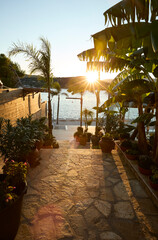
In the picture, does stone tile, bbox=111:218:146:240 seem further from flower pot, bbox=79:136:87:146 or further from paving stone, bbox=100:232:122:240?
flower pot, bbox=79:136:87:146

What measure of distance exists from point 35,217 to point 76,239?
970 mm

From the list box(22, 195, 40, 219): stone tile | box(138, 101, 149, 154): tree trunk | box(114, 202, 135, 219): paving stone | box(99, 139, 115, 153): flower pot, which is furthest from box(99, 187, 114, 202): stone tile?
box(99, 139, 115, 153): flower pot

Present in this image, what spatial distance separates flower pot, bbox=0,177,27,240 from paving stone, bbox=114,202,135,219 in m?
2.04

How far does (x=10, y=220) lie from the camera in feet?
8.32

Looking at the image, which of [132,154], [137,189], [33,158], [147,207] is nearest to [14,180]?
[33,158]

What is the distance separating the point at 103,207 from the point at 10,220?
6.59ft

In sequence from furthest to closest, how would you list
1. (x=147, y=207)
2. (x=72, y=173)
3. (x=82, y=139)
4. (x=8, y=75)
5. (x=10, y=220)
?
(x=8, y=75)
(x=82, y=139)
(x=72, y=173)
(x=147, y=207)
(x=10, y=220)

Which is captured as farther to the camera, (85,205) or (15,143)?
(15,143)

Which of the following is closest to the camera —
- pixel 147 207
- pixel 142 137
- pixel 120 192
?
pixel 147 207

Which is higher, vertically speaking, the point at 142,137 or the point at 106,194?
the point at 142,137

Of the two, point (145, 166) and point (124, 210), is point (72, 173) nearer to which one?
point (124, 210)

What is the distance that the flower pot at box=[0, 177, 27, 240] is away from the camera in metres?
2.41

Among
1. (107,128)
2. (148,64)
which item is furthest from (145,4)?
(107,128)

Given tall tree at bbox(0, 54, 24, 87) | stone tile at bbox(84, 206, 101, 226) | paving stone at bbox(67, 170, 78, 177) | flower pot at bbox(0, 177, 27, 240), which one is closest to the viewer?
flower pot at bbox(0, 177, 27, 240)
